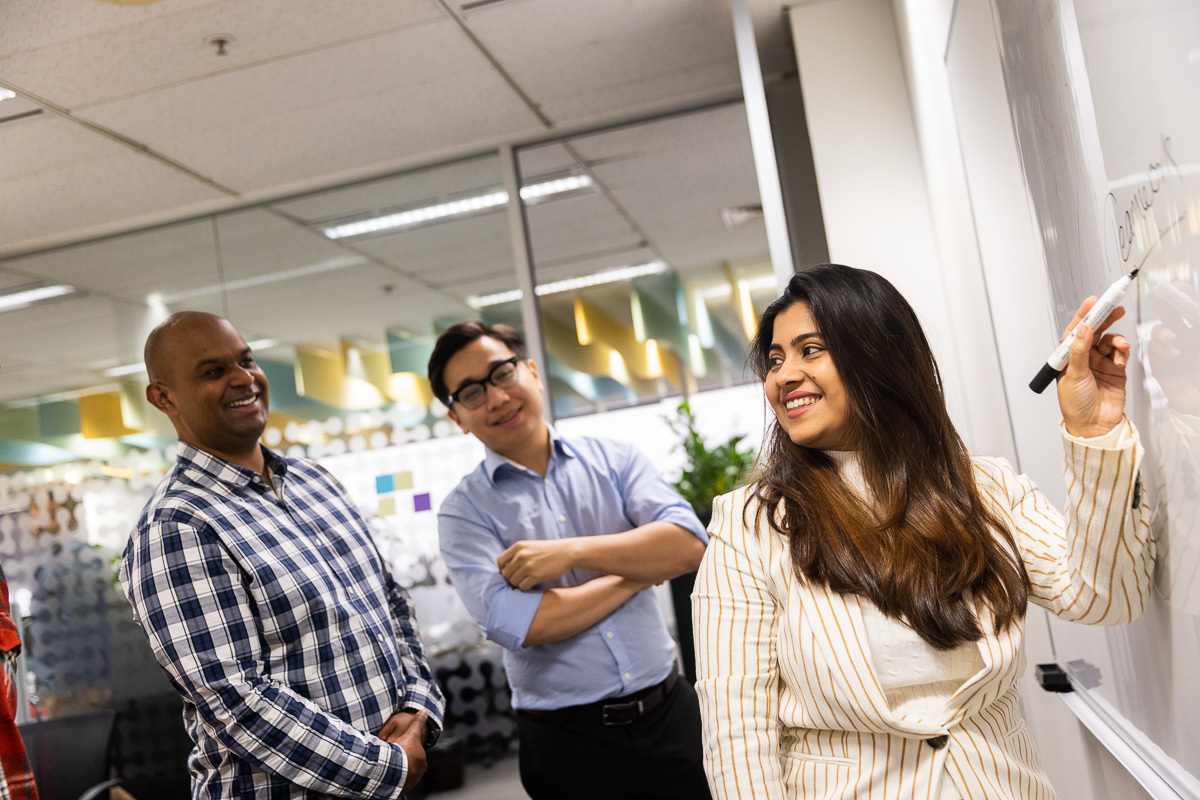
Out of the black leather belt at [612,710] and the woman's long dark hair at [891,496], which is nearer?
the woman's long dark hair at [891,496]

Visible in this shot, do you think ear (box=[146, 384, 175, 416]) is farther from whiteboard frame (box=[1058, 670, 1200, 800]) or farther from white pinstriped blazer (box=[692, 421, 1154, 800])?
whiteboard frame (box=[1058, 670, 1200, 800])

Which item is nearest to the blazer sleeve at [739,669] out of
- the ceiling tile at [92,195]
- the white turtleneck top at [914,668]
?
the white turtleneck top at [914,668]

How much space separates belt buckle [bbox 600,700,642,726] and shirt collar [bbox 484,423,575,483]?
1.87 feet

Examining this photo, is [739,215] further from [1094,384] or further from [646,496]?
[1094,384]

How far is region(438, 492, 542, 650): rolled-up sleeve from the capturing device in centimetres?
201

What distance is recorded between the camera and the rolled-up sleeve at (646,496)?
2172 millimetres

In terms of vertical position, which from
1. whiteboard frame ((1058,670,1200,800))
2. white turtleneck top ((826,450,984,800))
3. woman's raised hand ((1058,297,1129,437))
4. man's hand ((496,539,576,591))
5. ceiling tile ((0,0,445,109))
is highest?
ceiling tile ((0,0,445,109))

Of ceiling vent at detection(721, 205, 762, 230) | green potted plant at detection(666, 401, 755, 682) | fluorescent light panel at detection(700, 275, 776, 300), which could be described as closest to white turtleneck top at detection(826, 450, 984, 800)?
green potted plant at detection(666, 401, 755, 682)

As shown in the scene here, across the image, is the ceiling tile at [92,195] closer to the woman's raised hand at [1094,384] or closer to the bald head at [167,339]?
the bald head at [167,339]

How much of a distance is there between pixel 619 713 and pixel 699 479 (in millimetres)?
1532

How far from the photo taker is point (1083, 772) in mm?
1812

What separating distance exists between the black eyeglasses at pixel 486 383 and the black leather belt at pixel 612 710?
71cm

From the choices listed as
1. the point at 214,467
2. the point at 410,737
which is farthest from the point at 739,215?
the point at 410,737

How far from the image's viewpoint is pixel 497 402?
7.20ft
